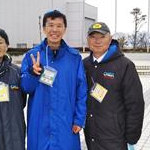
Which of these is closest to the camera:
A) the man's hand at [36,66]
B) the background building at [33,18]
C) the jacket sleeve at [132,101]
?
the man's hand at [36,66]

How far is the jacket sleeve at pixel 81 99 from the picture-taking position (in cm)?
285

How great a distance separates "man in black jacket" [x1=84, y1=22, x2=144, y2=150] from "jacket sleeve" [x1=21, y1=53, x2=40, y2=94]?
1.63 ft

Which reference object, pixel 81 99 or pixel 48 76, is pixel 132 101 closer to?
pixel 81 99

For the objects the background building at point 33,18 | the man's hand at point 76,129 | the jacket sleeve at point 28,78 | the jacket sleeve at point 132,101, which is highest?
the background building at point 33,18

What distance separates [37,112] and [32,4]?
36553mm

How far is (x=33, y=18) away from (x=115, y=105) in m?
35.8

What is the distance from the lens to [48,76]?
9.03ft

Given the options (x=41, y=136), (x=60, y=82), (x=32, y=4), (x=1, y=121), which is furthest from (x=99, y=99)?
(x=32, y=4)

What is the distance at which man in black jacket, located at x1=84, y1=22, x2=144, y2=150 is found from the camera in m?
2.85

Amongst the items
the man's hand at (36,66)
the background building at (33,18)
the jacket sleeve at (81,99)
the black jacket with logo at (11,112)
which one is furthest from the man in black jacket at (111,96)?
the background building at (33,18)

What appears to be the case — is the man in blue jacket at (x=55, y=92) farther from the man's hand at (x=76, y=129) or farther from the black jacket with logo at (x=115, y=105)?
the black jacket with logo at (x=115, y=105)

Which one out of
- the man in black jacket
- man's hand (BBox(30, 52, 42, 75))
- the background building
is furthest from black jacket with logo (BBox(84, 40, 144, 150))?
the background building

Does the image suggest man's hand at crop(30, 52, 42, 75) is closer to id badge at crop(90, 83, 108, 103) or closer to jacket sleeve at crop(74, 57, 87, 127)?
jacket sleeve at crop(74, 57, 87, 127)

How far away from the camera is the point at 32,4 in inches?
1505
